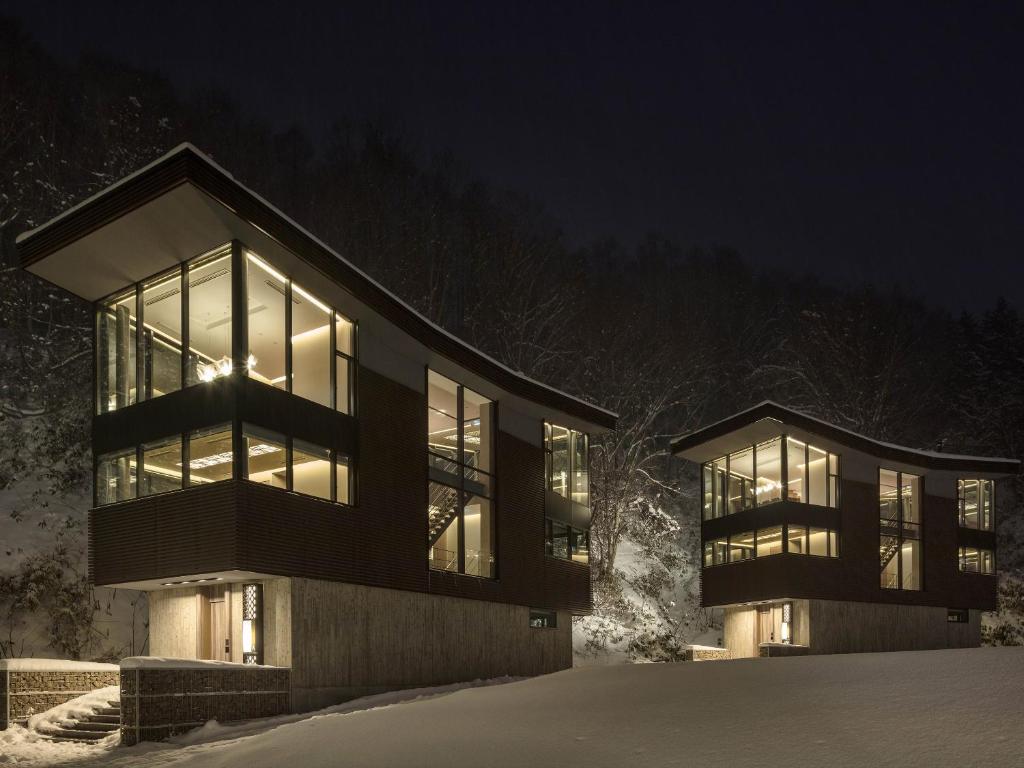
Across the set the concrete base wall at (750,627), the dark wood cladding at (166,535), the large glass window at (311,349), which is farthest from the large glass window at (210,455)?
the concrete base wall at (750,627)

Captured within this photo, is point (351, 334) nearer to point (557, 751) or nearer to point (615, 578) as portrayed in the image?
point (557, 751)

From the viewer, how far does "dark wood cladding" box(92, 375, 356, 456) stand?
17.3 metres

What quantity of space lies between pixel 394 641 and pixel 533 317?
65.3 feet

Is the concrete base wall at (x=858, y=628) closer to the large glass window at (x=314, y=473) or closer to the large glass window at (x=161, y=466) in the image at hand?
the large glass window at (x=314, y=473)

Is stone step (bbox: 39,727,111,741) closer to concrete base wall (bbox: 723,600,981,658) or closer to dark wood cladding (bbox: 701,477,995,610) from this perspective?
dark wood cladding (bbox: 701,477,995,610)

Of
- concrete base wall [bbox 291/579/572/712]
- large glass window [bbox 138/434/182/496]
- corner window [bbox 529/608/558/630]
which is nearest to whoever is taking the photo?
large glass window [bbox 138/434/182/496]

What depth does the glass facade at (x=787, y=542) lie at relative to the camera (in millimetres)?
32312

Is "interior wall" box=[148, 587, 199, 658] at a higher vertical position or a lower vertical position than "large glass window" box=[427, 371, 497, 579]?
lower

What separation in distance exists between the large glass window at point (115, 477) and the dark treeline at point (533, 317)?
740cm

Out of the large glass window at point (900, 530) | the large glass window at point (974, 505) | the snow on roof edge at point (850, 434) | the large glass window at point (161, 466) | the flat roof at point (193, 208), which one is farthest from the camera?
the large glass window at point (974, 505)

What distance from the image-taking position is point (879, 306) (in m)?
46.9

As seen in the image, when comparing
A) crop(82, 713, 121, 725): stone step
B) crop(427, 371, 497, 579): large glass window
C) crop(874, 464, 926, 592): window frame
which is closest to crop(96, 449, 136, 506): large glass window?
crop(82, 713, 121, 725): stone step

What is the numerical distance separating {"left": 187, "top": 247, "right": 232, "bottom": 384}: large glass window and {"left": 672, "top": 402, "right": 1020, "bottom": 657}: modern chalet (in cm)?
1941

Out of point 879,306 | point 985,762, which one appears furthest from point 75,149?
point 879,306
